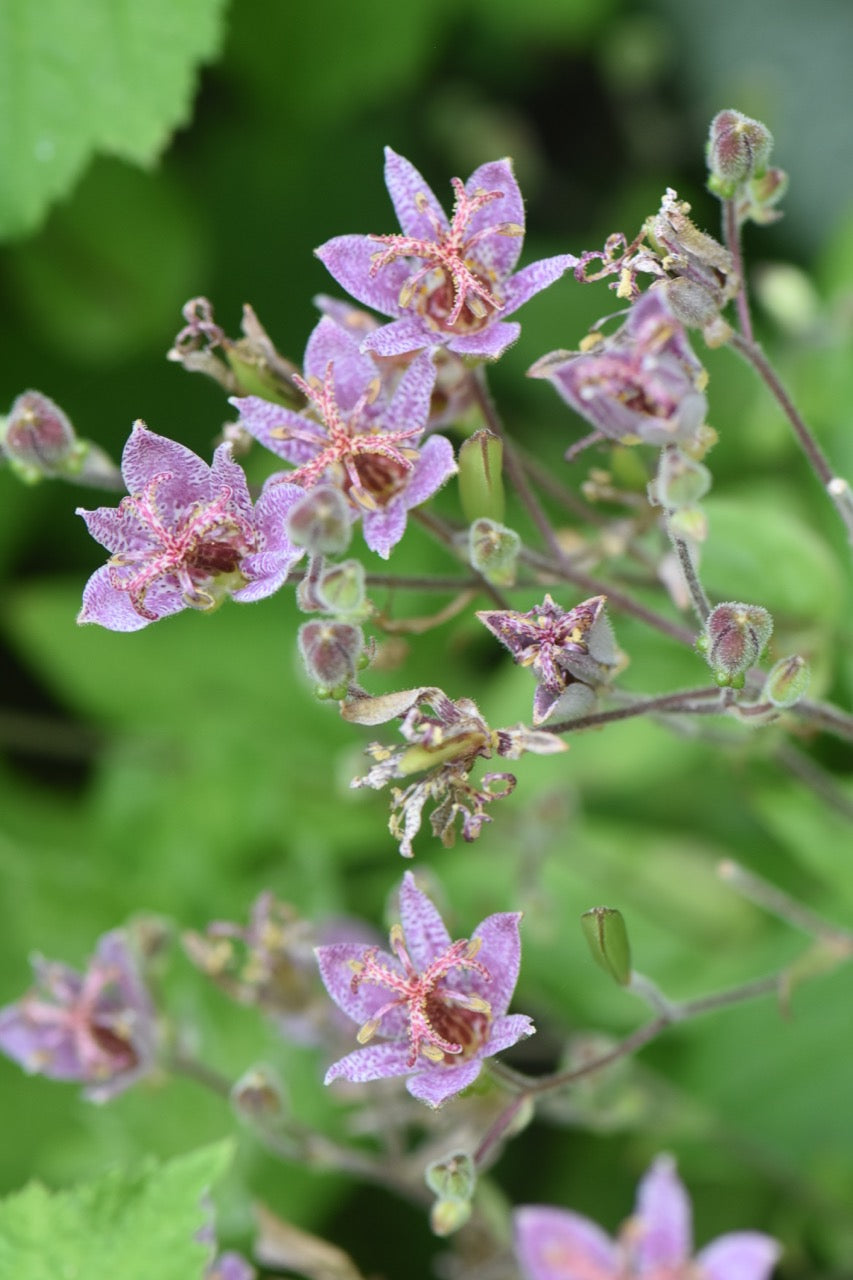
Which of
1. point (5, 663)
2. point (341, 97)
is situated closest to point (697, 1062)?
point (5, 663)

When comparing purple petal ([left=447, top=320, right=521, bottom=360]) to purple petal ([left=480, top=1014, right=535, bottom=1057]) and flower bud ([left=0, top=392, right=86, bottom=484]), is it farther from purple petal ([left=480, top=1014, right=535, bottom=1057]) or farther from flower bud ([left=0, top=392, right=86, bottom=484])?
purple petal ([left=480, top=1014, right=535, bottom=1057])

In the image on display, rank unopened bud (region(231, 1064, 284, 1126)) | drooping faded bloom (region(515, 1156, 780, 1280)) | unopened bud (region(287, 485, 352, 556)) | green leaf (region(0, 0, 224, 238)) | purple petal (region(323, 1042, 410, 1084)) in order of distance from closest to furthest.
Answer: unopened bud (region(287, 485, 352, 556)) < purple petal (region(323, 1042, 410, 1084)) < unopened bud (region(231, 1064, 284, 1126)) < drooping faded bloom (region(515, 1156, 780, 1280)) < green leaf (region(0, 0, 224, 238))

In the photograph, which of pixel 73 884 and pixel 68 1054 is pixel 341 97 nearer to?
pixel 73 884

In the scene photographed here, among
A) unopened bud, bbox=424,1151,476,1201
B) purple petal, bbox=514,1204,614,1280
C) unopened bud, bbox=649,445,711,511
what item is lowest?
purple petal, bbox=514,1204,614,1280

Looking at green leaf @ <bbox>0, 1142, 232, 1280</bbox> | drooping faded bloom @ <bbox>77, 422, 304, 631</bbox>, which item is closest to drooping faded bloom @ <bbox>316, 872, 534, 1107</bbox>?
green leaf @ <bbox>0, 1142, 232, 1280</bbox>

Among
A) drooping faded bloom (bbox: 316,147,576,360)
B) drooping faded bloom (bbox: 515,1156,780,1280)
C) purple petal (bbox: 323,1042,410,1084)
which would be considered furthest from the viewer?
drooping faded bloom (bbox: 515,1156,780,1280)

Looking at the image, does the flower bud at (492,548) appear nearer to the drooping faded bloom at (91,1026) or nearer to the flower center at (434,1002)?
the flower center at (434,1002)

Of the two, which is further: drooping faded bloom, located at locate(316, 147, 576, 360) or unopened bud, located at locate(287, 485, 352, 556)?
drooping faded bloom, located at locate(316, 147, 576, 360)
